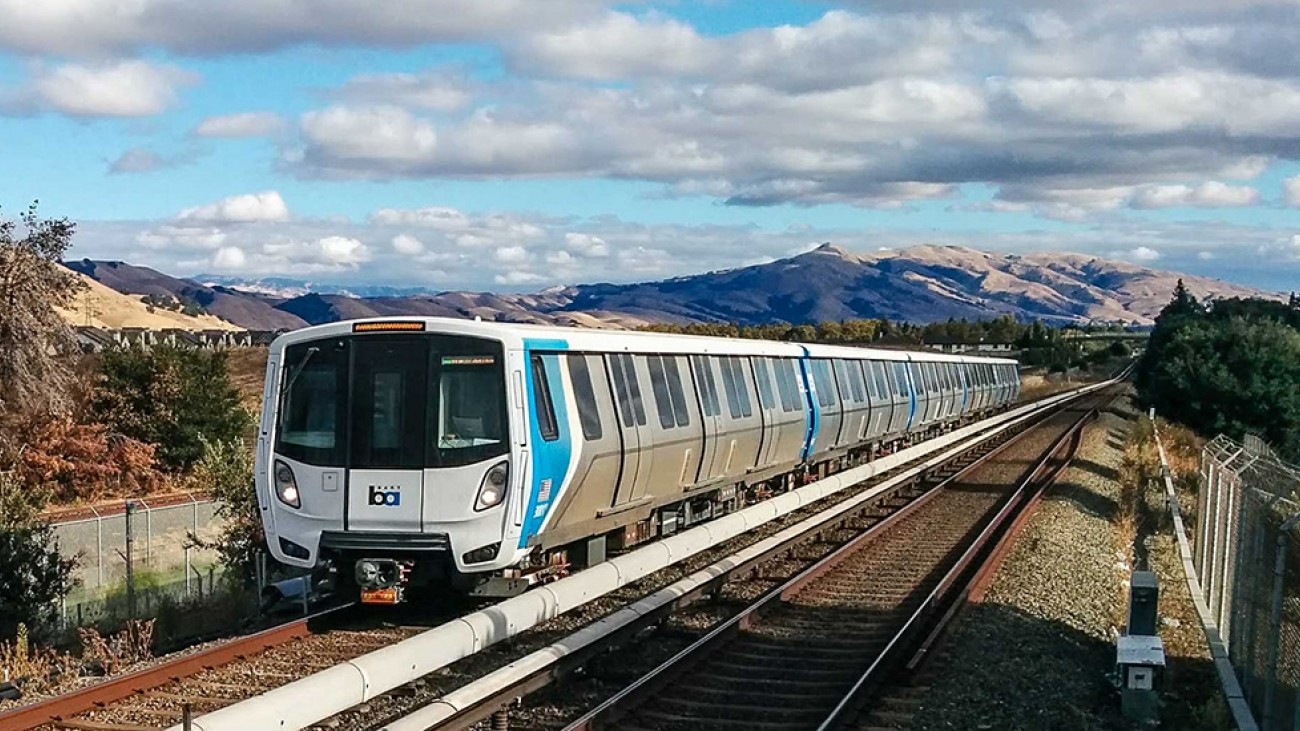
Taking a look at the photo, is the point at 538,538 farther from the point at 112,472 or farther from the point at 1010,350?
the point at 1010,350

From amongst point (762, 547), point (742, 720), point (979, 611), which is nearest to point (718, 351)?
point (762, 547)

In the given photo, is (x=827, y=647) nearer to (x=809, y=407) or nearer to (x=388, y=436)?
(x=388, y=436)

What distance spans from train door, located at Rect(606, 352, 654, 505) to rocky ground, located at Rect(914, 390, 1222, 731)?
3.84 m

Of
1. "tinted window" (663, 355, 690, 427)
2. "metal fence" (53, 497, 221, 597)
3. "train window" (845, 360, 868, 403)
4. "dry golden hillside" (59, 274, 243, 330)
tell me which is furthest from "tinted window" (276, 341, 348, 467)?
"dry golden hillside" (59, 274, 243, 330)

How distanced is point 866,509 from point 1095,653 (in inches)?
451

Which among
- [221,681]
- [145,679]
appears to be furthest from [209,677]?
[145,679]

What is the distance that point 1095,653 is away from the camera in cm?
1335

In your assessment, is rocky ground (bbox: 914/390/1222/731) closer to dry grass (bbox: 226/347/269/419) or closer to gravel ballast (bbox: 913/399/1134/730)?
gravel ballast (bbox: 913/399/1134/730)

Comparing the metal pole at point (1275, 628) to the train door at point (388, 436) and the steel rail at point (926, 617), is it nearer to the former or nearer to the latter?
the steel rail at point (926, 617)

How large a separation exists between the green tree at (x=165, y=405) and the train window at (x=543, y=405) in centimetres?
2951

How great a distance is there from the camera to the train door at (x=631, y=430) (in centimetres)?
1539

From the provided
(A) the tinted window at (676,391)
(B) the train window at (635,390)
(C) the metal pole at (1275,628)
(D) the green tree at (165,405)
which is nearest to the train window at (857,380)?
(A) the tinted window at (676,391)

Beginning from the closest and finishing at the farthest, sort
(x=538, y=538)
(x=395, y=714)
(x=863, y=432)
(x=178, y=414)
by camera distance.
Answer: (x=395, y=714)
(x=538, y=538)
(x=863, y=432)
(x=178, y=414)

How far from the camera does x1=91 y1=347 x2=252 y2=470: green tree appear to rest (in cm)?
4106
